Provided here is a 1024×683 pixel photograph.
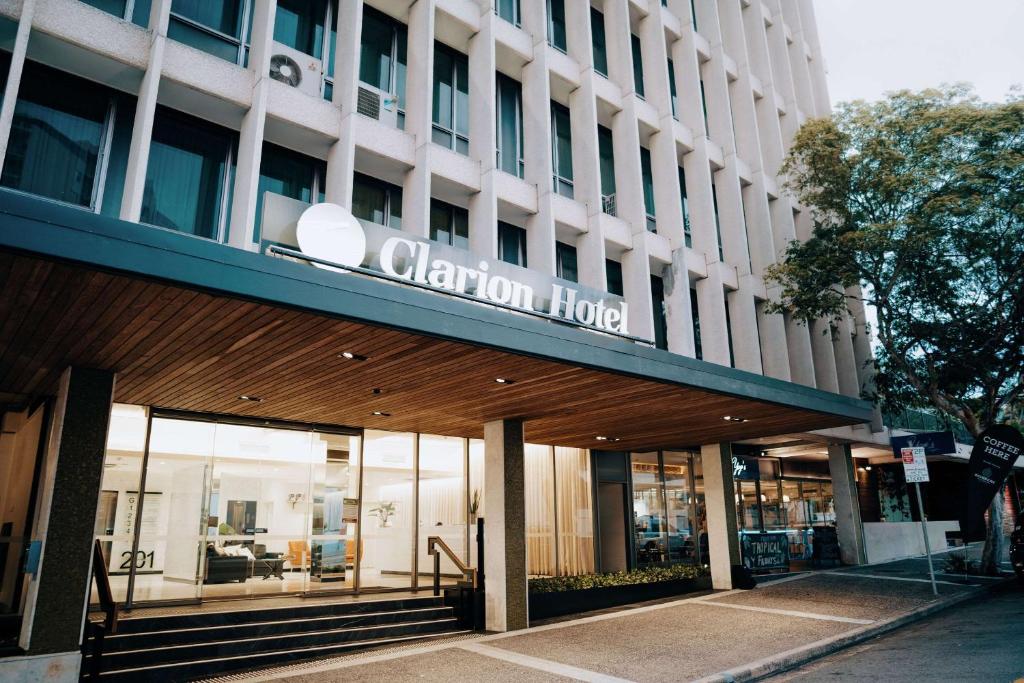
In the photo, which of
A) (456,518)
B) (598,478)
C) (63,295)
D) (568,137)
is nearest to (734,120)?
(568,137)

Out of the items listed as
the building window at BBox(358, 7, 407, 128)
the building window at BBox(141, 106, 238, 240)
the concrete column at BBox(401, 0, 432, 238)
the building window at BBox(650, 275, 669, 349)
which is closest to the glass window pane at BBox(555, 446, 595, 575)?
the building window at BBox(650, 275, 669, 349)

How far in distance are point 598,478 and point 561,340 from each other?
9.92 metres

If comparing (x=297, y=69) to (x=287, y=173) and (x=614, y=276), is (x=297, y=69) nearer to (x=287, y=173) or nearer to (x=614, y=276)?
(x=287, y=173)

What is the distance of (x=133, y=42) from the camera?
10094 millimetres

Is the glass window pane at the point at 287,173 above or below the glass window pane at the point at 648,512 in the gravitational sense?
above

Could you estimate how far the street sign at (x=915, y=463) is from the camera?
562 inches

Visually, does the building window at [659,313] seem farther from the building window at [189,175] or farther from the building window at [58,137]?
the building window at [58,137]

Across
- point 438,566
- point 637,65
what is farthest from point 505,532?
point 637,65

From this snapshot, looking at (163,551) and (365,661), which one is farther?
(163,551)

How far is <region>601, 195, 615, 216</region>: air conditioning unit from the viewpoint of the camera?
17.1 metres

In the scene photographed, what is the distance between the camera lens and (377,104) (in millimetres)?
13078

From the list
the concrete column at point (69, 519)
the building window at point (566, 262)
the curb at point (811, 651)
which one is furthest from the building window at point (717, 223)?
the concrete column at point (69, 519)

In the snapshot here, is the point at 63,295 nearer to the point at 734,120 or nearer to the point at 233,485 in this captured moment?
the point at 233,485

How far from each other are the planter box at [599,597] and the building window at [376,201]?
7.54 metres
